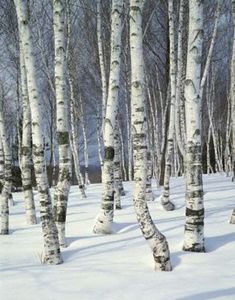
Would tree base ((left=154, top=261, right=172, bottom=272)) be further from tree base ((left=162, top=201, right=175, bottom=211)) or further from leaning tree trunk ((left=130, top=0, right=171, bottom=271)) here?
tree base ((left=162, top=201, right=175, bottom=211))

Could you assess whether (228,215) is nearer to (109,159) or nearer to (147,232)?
(109,159)

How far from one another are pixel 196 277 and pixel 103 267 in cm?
114

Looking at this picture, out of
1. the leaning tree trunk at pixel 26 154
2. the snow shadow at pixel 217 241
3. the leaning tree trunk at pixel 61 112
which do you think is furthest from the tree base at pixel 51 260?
the leaning tree trunk at pixel 26 154

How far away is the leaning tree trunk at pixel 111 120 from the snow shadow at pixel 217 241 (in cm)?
179

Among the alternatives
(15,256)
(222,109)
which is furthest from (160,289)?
(222,109)

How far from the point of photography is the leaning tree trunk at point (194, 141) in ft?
19.2

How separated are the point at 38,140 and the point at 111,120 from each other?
156cm

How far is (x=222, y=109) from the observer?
91.9 feet

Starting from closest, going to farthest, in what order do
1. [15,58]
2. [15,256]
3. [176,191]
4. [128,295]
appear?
[128,295], [15,256], [15,58], [176,191]

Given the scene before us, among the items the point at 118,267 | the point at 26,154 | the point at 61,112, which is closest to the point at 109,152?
the point at 61,112

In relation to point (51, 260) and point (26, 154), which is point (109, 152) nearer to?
point (51, 260)

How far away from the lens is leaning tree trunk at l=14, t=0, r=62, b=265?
5.78 metres

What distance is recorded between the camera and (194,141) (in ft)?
19.3

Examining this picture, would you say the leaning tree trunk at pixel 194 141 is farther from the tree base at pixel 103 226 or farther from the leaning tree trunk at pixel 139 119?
the tree base at pixel 103 226
